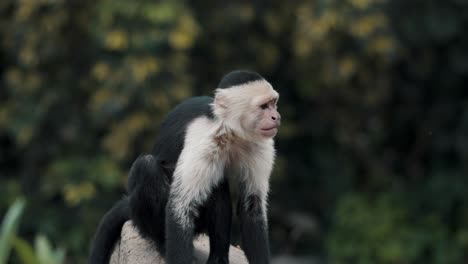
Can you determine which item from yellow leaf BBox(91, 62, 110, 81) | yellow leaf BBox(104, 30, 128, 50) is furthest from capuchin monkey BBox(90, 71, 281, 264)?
yellow leaf BBox(91, 62, 110, 81)

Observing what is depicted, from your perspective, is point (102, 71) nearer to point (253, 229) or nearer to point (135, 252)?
point (135, 252)

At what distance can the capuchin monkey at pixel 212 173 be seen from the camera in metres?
4.98

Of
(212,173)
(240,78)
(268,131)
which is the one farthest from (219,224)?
(240,78)

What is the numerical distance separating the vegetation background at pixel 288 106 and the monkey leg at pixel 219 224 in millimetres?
4181

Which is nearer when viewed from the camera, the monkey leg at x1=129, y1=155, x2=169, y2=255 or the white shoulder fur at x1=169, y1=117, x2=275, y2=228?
the white shoulder fur at x1=169, y1=117, x2=275, y2=228

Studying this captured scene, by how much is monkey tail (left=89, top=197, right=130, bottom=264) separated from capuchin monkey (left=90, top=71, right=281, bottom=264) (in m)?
0.27

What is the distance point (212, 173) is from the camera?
5.05 metres

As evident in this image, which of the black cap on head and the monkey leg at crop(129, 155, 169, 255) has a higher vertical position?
the black cap on head

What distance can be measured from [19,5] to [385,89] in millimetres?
4474

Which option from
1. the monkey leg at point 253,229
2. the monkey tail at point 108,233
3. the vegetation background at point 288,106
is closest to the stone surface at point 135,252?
the monkey tail at point 108,233

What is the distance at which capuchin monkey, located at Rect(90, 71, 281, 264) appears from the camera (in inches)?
196

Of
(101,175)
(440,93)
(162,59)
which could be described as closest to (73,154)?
(101,175)

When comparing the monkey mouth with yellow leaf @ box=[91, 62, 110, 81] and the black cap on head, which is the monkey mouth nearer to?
the black cap on head

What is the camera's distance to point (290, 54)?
37.2ft
